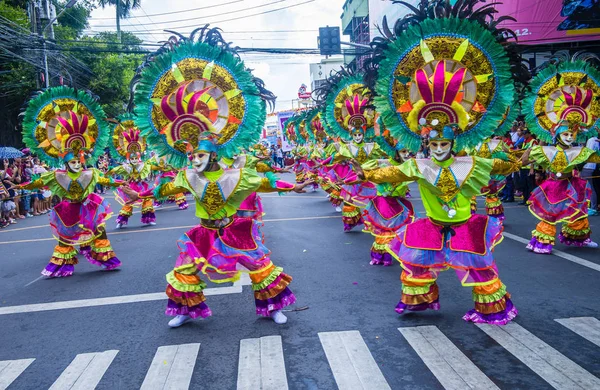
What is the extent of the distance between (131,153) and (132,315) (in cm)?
840

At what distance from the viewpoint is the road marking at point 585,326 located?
4789 mm

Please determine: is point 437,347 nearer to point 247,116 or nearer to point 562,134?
point 247,116

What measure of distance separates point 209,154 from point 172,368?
79.3 inches

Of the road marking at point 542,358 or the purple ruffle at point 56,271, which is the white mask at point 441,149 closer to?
the road marking at point 542,358

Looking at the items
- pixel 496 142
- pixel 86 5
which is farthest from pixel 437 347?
pixel 86 5

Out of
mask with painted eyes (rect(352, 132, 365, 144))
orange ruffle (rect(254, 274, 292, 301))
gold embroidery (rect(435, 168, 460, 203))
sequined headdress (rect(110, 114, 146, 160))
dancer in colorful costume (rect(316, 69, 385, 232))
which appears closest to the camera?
gold embroidery (rect(435, 168, 460, 203))

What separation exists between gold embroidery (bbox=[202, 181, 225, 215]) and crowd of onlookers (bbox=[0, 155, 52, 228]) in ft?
34.9

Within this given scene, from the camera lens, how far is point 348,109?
10.7m

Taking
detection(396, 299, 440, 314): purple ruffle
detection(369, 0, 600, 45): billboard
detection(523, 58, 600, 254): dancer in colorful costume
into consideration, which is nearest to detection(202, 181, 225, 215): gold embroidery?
detection(396, 299, 440, 314): purple ruffle

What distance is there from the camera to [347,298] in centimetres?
630

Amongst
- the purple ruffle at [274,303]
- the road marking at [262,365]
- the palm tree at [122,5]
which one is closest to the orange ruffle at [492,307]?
the purple ruffle at [274,303]

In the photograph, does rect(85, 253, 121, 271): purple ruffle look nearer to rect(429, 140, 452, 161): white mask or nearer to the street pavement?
the street pavement

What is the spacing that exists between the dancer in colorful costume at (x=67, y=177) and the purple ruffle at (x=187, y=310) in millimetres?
3139

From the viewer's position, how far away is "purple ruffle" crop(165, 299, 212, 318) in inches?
216
